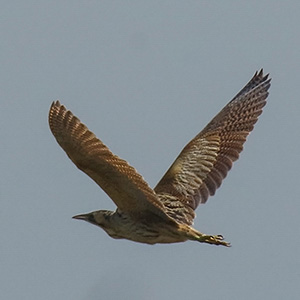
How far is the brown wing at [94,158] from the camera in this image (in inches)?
428

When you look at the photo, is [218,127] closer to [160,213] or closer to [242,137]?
[242,137]

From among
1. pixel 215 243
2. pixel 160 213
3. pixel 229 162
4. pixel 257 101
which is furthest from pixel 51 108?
pixel 257 101

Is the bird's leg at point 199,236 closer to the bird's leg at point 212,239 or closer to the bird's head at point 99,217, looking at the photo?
the bird's leg at point 212,239

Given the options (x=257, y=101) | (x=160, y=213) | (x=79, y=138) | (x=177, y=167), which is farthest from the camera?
(x=257, y=101)

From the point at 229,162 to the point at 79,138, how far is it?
321 centimetres

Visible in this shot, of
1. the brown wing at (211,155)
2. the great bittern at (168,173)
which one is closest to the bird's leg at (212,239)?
the great bittern at (168,173)

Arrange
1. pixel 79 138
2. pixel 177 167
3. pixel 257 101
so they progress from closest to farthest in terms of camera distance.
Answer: pixel 79 138 < pixel 177 167 < pixel 257 101

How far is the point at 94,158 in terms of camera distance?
10898 millimetres

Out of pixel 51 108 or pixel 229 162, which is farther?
pixel 229 162

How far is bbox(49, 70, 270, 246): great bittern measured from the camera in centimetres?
1095

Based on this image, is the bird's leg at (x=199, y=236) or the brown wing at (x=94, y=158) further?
the bird's leg at (x=199, y=236)

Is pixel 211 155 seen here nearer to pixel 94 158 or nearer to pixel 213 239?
pixel 213 239

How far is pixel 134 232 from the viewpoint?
463 inches

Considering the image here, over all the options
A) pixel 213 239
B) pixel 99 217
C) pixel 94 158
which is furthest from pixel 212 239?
pixel 94 158
